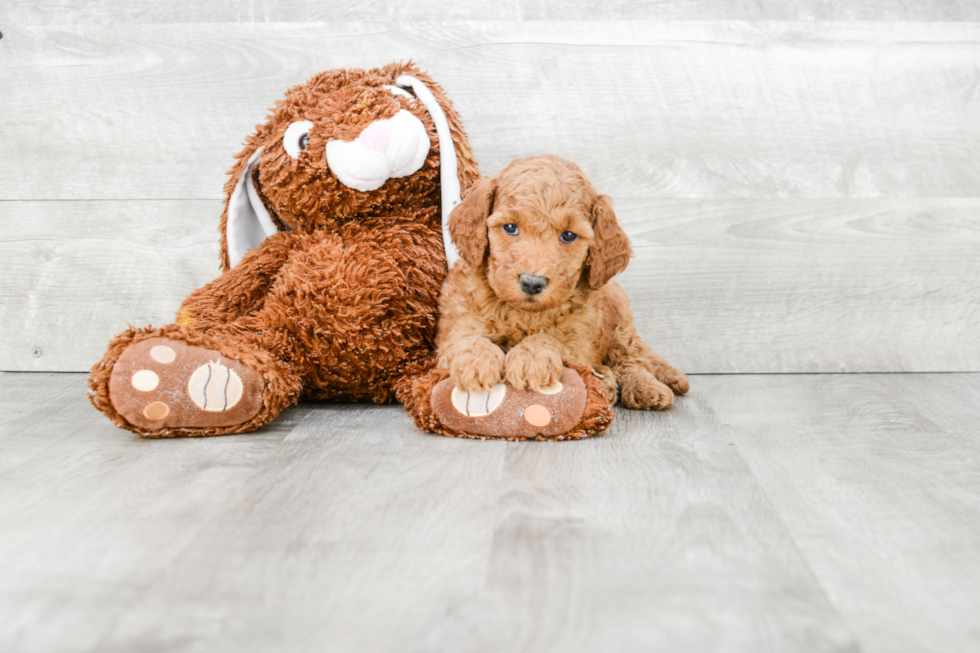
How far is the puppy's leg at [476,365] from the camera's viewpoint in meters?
1.15

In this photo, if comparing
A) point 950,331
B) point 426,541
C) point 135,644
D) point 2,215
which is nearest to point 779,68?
point 950,331

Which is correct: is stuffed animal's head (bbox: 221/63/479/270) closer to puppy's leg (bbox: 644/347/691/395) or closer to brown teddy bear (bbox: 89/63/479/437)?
brown teddy bear (bbox: 89/63/479/437)

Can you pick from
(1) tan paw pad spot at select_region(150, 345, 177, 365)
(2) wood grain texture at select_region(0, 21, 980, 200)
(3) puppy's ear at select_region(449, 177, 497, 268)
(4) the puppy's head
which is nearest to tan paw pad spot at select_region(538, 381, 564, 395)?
(4) the puppy's head

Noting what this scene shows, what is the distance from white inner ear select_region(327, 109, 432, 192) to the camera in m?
1.28

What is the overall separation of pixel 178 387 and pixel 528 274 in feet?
1.78

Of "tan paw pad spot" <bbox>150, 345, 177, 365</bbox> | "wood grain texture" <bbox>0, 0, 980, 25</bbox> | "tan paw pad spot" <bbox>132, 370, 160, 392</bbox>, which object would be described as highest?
"wood grain texture" <bbox>0, 0, 980, 25</bbox>

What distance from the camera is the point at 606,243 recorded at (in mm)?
1189

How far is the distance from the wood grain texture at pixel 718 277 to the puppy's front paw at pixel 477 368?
62cm

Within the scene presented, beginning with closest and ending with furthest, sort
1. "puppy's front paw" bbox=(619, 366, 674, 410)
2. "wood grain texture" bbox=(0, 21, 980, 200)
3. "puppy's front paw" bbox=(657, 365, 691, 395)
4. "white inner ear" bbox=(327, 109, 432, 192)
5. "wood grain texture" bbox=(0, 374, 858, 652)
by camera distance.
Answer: "wood grain texture" bbox=(0, 374, 858, 652)
"white inner ear" bbox=(327, 109, 432, 192)
"puppy's front paw" bbox=(619, 366, 674, 410)
"puppy's front paw" bbox=(657, 365, 691, 395)
"wood grain texture" bbox=(0, 21, 980, 200)

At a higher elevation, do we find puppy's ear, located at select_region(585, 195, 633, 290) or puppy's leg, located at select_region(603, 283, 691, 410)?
puppy's ear, located at select_region(585, 195, 633, 290)

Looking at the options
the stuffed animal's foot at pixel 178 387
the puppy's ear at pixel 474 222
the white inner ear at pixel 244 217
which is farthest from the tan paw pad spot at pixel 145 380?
the puppy's ear at pixel 474 222

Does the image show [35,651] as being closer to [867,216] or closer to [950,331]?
[867,216]

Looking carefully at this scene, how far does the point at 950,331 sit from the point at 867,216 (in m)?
0.33

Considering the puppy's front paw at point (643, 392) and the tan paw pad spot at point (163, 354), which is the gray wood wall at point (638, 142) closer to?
the puppy's front paw at point (643, 392)
